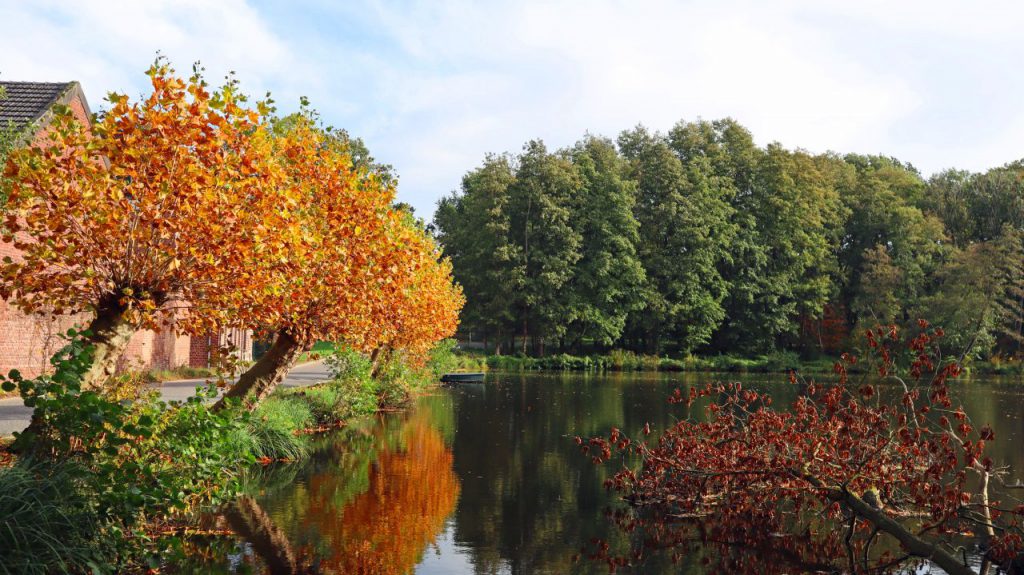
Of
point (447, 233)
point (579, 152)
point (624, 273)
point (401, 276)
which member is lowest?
point (401, 276)

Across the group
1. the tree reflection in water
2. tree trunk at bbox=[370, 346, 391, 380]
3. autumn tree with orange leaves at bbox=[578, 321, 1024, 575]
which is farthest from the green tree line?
autumn tree with orange leaves at bbox=[578, 321, 1024, 575]

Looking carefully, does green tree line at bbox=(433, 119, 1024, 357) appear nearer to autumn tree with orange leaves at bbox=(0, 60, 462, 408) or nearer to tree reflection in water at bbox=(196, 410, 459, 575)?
A: tree reflection in water at bbox=(196, 410, 459, 575)

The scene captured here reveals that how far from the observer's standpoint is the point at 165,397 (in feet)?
65.2

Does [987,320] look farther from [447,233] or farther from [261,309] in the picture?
[261,309]

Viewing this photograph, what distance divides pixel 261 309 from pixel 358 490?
356 cm

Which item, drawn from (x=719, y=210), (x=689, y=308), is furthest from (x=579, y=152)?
(x=689, y=308)

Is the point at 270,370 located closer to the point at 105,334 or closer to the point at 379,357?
the point at 105,334

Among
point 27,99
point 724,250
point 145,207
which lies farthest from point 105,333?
point 724,250

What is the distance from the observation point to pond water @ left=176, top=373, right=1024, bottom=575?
8.70 metres

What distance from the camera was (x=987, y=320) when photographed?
4909 centimetres

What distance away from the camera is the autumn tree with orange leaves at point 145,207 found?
26.4ft

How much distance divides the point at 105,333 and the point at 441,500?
529 centimetres

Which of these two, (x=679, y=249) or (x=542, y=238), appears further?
(x=679, y=249)

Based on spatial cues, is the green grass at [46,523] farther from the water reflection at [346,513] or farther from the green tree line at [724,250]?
the green tree line at [724,250]
